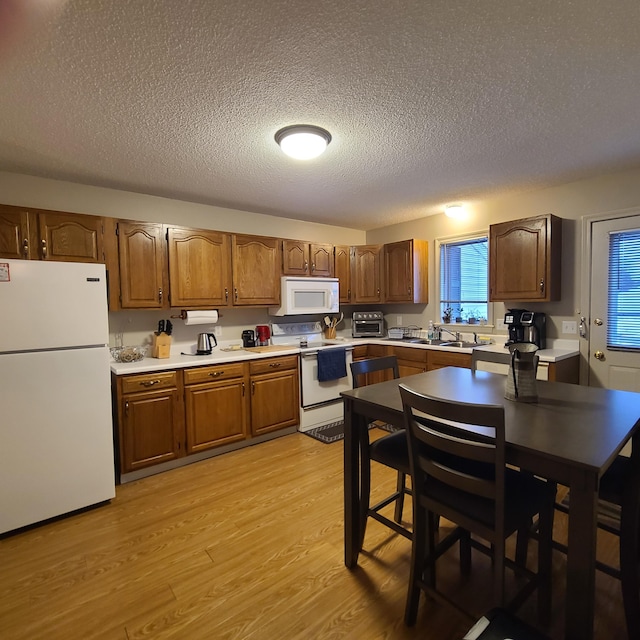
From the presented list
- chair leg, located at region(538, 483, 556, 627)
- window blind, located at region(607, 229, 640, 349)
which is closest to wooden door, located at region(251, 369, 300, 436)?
chair leg, located at region(538, 483, 556, 627)

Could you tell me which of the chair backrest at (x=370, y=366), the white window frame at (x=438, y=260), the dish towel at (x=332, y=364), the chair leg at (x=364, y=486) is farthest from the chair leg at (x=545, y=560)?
the white window frame at (x=438, y=260)

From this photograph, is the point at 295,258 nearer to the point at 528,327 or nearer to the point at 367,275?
the point at 367,275

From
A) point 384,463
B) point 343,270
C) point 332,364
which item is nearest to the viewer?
point 384,463

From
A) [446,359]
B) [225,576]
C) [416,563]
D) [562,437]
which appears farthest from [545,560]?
[446,359]

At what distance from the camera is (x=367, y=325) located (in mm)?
4656

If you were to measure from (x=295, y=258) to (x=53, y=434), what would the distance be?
2.66 m

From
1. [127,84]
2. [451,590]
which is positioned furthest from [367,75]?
[451,590]

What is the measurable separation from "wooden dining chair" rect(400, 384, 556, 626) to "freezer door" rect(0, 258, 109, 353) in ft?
6.91

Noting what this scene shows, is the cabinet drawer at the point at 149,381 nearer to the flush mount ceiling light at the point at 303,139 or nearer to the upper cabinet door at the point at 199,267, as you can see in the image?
the upper cabinet door at the point at 199,267

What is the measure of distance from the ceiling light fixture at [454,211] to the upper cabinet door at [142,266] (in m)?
2.87

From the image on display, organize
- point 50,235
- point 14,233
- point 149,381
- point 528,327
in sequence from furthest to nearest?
point 528,327 → point 149,381 → point 50,235 → point 14,233

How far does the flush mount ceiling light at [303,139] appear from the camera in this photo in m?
2.13

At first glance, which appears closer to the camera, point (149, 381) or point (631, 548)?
point (631, 548)

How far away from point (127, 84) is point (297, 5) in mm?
930
